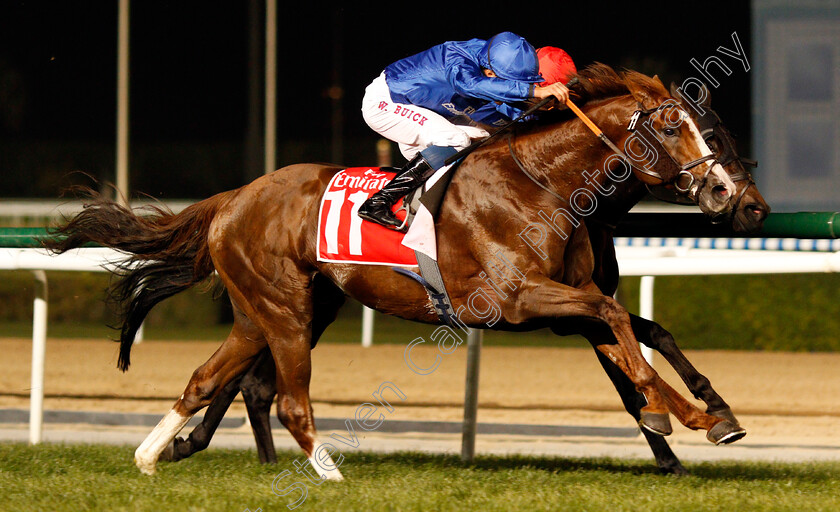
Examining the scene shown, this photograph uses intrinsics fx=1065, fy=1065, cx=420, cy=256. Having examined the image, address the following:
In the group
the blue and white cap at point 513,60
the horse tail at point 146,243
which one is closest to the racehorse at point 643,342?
the blue and white cap at point 513,60

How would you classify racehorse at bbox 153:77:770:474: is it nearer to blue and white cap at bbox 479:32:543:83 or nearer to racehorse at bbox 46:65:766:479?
racehorse at bbox 46:65:766:479

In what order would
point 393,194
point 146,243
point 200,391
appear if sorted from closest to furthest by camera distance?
point 393,194, point 200,391, point 146,243

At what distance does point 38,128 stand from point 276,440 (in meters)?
9.85

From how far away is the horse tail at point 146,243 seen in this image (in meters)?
4.36

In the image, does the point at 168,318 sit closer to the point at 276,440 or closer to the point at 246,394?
the point at 276,440

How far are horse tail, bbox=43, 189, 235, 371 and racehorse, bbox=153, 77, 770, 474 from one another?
48cm

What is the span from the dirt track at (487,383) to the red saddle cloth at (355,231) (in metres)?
1.85

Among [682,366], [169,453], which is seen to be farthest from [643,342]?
[169,453]

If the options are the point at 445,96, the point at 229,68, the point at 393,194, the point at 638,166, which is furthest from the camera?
the point at 229,68

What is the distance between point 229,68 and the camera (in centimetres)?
1323

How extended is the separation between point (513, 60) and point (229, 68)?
10130 mm

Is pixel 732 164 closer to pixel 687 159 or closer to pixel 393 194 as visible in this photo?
pixel 687 159

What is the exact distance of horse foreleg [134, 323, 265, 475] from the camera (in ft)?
12.8

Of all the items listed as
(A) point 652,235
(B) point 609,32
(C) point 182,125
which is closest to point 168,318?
(C) point 182,125
